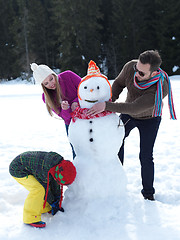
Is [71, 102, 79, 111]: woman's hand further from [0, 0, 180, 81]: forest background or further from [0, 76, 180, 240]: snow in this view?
[0, 0, 180, 81]: forest background

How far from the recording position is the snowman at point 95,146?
82.0 inches

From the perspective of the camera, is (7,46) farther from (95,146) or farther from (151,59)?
(151,59)

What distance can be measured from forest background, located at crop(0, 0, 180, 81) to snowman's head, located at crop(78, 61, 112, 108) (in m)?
18.0

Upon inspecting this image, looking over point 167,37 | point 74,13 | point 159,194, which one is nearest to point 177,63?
point 167,37

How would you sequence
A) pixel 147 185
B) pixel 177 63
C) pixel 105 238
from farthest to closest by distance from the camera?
pixel 177 63
pixel 147 185
pixel 105 238

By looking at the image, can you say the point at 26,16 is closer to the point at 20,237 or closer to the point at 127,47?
the point at 127,47

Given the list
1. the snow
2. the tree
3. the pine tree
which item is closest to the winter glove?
the snow

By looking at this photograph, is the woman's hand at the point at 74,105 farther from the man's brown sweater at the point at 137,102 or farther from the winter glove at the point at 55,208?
the winter glove at the point at 55,208

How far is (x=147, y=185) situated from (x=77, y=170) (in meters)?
0.81

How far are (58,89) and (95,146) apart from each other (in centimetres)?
68

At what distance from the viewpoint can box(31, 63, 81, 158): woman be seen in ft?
7.61

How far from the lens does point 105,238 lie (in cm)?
187

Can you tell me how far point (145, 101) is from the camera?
81.9 inches

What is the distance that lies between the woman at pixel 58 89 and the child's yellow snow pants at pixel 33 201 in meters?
0.68
